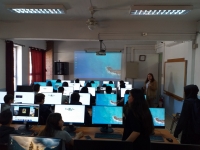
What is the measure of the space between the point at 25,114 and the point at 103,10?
2.55 meters

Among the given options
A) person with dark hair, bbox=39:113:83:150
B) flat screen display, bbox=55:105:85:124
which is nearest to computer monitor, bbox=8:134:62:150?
person with dark hair, bbox=39:113:83:150

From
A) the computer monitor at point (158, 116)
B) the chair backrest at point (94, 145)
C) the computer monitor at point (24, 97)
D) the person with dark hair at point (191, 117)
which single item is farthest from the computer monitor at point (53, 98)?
the chair backrest at point (94, 145)

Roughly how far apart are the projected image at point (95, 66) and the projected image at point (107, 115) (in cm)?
679

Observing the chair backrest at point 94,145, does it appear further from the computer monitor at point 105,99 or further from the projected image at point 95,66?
the projected image at point 95,66

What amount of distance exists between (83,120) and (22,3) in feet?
8.05

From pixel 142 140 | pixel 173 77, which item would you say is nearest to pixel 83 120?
pixel 142 140

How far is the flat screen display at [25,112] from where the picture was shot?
3.33m

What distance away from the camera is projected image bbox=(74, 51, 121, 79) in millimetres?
9933

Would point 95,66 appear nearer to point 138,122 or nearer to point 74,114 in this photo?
point 74,114

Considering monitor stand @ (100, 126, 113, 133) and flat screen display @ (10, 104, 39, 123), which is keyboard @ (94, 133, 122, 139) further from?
flat screen display @ (10, 104, 39, 123)

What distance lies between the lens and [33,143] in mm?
1508

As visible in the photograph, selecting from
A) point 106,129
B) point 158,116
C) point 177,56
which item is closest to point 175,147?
point 158,116

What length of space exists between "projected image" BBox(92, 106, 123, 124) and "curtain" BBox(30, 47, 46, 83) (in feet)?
19.0

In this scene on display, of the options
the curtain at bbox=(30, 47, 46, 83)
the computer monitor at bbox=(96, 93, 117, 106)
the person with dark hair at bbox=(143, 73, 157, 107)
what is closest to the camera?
the computer monitor at bbox=(96, 93, 117, 106)
